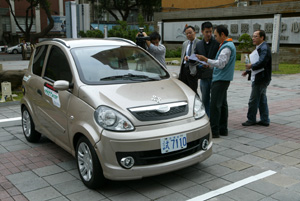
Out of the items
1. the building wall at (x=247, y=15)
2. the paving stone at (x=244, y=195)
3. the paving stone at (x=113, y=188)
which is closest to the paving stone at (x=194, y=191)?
the paving stone at (x=244, y=195)

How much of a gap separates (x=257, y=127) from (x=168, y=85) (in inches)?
108

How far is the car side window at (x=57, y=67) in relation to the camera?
14.4 ft

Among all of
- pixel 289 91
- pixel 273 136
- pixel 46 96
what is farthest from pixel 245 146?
pixel 289 91

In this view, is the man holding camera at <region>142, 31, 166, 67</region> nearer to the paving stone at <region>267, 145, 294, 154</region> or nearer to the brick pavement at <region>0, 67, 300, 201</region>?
the brick pavement at <region>0, 67, 300, 201</region>

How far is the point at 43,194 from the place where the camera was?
3709 mm

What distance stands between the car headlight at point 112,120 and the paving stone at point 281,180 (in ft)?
5.83

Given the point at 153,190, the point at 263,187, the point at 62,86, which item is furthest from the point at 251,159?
the point at 62,86

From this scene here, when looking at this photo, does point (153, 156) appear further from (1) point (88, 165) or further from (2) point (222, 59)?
(2) point (222, 59)

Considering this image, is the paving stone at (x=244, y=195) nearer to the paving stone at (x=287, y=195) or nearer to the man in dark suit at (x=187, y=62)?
the paving stone at (x=287, y=195)

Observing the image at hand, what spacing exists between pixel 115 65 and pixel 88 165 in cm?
141

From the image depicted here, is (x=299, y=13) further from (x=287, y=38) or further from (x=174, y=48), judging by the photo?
(x=174, y=48)

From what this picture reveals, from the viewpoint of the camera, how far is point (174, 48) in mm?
28422

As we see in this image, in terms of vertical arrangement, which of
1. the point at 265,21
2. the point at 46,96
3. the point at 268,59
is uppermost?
the point at 265,21

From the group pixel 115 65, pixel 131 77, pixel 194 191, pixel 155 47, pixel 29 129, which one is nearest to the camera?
pixel 194 191
